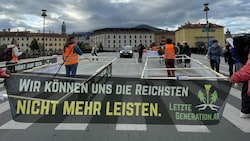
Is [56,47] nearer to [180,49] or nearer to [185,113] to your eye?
[180,49]

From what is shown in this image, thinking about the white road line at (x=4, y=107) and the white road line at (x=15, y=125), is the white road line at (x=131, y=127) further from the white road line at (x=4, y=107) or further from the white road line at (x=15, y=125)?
the white road line at (x=4, y=107)

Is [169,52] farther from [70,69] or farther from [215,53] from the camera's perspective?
[70,69]

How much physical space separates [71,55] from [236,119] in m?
4.83

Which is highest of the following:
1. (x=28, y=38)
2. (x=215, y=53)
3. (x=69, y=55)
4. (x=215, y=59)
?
(x=28, y=38)

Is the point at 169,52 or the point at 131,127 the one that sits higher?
the point at 169,52

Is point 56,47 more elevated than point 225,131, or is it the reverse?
point 56,47

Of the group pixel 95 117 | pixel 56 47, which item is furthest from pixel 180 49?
pixel 56 47

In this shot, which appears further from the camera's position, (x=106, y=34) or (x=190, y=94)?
(x=106, y=34)

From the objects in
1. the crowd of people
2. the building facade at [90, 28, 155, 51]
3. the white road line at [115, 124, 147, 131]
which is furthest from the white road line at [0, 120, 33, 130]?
the building facade at [90, 28, 155, 51]

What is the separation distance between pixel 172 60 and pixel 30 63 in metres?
5.78

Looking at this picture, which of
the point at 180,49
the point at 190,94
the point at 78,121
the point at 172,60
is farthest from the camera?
the point at 180,49

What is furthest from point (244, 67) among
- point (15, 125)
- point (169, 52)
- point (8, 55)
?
point (8, 55)

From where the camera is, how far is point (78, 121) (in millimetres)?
5402

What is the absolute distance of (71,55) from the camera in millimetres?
7496
